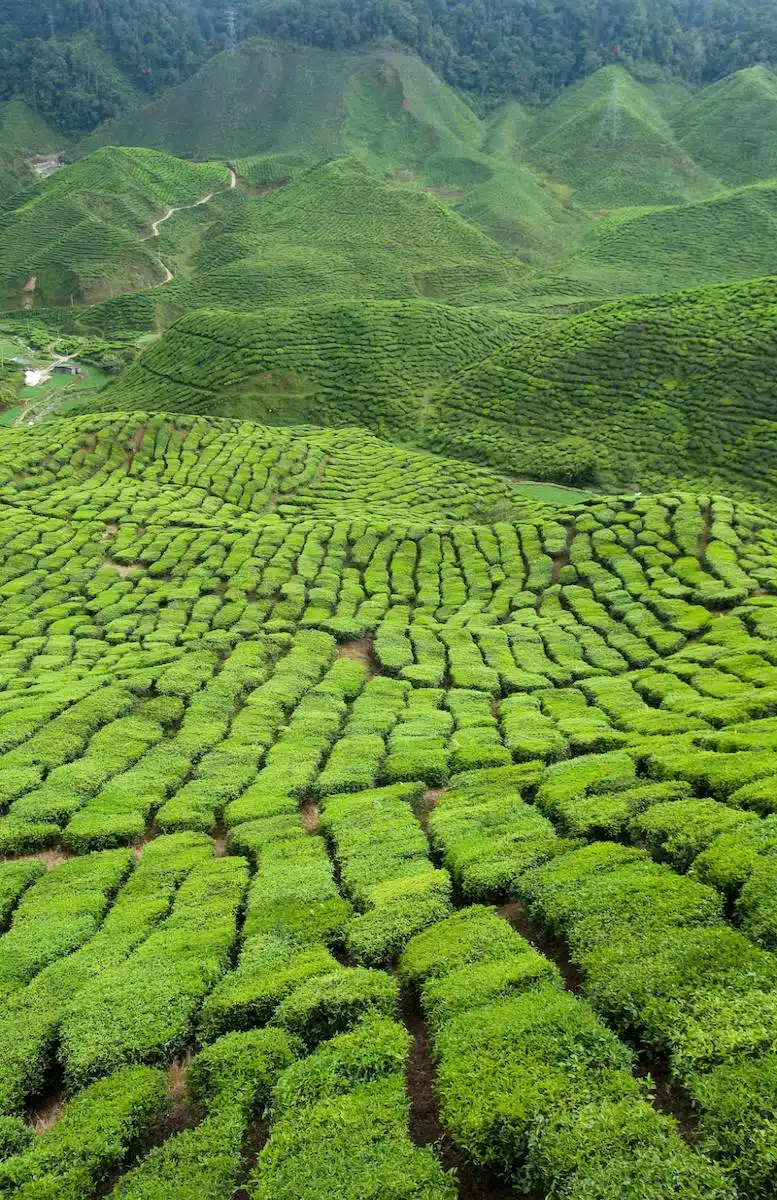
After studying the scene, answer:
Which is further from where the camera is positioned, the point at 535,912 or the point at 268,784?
the point at 268,784

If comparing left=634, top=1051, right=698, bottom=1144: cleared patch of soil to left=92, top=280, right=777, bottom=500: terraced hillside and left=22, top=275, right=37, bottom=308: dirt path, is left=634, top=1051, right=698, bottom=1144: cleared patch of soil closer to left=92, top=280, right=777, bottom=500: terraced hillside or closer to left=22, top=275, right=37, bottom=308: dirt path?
left=92, top=280, right=777, bottom=500: terraced hillside

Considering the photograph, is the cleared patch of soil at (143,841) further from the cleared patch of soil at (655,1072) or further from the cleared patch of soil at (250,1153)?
the cleared patch of soil at (655,1072)

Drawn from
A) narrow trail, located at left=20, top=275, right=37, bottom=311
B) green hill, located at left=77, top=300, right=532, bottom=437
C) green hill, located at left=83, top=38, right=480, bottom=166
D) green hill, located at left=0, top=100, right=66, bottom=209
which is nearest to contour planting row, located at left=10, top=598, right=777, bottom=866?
green hill, located at left=77, top=300, right=532, bottom=437

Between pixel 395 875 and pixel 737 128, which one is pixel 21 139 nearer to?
pixel 737 128

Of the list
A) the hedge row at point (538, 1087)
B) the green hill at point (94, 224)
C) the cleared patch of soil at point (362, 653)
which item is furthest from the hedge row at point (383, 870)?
the green hill at point (94, 224)

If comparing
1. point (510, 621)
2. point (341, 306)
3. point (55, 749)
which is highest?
point (341, 306)

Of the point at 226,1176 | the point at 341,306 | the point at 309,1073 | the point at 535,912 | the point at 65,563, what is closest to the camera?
the point at 226,1176

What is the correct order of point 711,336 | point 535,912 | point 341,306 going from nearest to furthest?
1. point 535,912
2. point 711,336
3. point 341,306

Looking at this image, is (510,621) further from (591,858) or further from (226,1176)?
(226,1176)

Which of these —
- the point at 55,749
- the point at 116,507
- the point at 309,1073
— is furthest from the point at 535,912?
the point at 116,507
